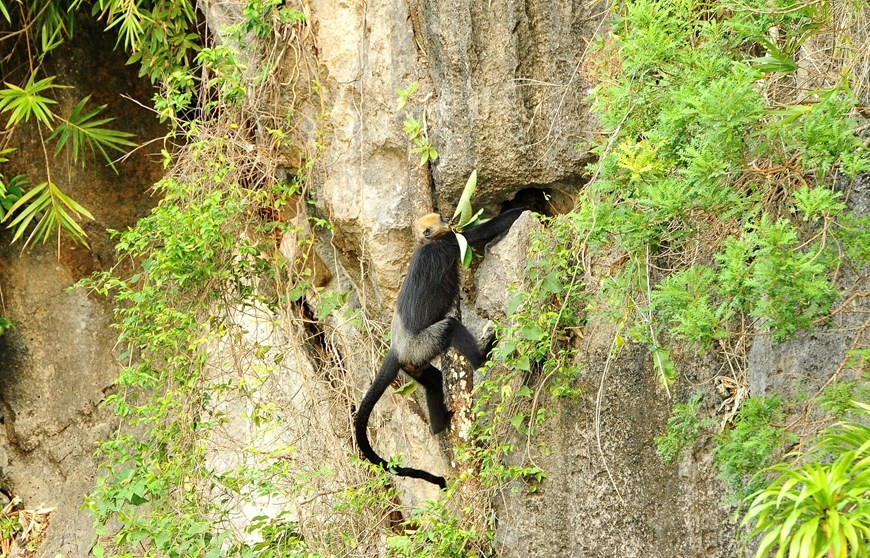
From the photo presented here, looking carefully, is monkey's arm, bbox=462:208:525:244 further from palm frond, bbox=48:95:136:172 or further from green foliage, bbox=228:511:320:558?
palm frond, bbox=48:95:136:172

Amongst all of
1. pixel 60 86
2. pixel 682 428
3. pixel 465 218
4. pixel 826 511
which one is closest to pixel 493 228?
pixel 465 218

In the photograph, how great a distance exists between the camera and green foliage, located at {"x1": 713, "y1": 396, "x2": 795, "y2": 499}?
10.3 ft

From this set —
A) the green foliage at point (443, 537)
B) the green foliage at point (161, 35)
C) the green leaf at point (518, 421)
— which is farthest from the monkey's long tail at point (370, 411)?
the green foliage at point (161, 35)

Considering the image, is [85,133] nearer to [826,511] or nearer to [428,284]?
[428,284]

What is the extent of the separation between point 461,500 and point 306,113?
2.51m

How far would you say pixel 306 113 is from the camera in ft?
19.9

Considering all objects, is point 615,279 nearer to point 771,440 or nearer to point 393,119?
point 771,440

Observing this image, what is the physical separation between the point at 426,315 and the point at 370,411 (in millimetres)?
575

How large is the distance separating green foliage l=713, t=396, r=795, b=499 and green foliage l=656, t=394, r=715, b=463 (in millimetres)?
441

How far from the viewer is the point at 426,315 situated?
17.0 feet

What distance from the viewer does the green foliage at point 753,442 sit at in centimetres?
314

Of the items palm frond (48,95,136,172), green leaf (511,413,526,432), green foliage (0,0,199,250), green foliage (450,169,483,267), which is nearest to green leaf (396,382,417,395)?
green foliage (450,169,483,267)

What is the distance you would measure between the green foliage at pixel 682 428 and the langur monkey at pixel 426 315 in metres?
1.43

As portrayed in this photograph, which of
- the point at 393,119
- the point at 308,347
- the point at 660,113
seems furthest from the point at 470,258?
the point at 660,113
